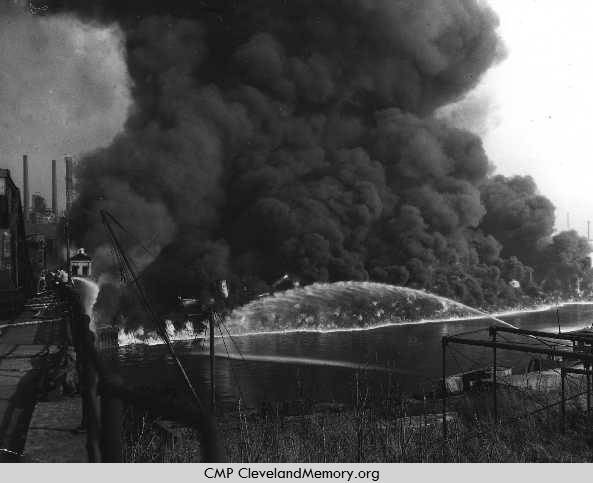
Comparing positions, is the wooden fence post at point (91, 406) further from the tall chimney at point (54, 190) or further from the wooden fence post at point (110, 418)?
the tall chimney at point (54, 190)

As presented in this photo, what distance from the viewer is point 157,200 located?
688 inches

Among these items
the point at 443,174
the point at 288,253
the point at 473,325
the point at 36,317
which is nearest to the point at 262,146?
the point at 288,253

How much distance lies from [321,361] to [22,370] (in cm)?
3323

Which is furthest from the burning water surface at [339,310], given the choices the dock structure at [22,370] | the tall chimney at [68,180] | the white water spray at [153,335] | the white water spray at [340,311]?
the dock structure at [22,370]

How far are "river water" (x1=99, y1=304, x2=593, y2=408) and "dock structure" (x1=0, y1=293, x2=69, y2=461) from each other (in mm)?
13582

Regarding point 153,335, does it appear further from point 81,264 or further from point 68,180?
point 68,180

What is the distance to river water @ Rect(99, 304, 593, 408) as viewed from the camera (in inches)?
1230

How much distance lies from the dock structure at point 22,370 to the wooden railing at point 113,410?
197cm

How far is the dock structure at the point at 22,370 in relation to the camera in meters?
6.34

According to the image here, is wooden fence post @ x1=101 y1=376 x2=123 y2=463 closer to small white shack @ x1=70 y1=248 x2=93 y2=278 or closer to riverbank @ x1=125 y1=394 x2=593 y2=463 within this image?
riverbank @ x1=125 y1=394 x2=593 y2=463

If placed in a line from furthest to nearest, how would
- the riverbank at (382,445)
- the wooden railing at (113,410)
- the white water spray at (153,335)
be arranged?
the white water spray at (153,335)
the riverbank at (382,445)
the wooden railing at (113,410)

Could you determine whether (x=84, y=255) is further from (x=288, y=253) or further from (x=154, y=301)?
(x=288, y=253)

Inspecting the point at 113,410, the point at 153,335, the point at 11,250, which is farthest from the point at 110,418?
the point at 153,335

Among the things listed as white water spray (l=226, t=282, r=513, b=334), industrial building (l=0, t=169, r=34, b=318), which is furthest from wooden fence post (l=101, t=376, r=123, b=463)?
white water spray (l=226, t=282, r=513, b=334)
